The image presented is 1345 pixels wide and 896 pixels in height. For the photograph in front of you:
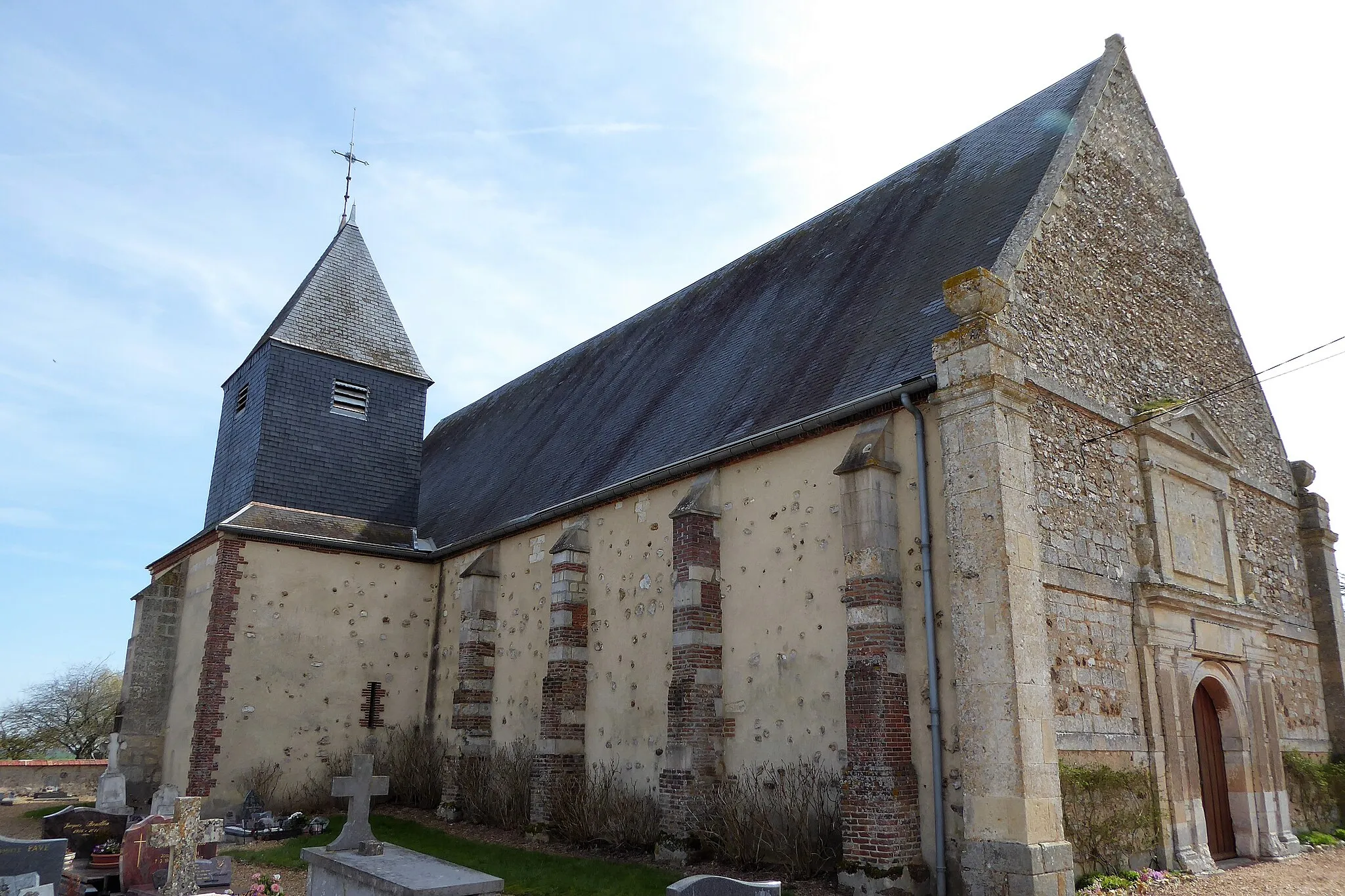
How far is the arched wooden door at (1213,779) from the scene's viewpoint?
10.7 m

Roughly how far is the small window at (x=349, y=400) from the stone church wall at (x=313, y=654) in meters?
3.21

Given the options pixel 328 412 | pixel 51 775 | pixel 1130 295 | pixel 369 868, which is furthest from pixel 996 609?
pixel 51 775

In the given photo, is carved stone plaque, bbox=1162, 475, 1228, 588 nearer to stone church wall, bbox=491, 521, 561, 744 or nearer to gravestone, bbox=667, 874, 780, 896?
gravestone, bbox=667, 874, 780, 896

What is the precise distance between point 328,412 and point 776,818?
12.5 meters

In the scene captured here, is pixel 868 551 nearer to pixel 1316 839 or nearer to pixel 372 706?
pixel 1316 839

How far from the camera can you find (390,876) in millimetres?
6332

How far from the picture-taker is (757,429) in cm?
1146

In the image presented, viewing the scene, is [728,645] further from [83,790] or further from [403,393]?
[83,790]

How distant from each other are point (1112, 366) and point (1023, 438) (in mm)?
2767

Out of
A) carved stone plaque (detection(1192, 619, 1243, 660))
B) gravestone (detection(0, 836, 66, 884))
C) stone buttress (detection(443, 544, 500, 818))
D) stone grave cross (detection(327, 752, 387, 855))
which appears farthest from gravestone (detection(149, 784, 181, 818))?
carved stone plaque (detection(1192, 619, 1243, 660))

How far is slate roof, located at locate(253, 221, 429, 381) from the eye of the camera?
18.6 m

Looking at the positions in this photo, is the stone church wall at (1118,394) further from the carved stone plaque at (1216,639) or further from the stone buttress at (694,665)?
the stone buttress at (694,665)

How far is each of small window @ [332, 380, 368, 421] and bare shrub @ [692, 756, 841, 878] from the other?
37.8 ft

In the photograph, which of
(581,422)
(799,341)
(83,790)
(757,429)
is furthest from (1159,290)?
(83,790)
